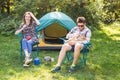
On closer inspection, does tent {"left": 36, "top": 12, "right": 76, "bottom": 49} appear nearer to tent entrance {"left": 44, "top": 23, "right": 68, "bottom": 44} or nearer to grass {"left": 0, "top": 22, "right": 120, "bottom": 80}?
tent entrance {"left": 44, "top": 23, "right": 68, "bottom": 44}

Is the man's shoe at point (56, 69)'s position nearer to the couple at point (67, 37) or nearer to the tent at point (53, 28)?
the couple at point (67, 37)

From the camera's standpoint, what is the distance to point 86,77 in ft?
18.7

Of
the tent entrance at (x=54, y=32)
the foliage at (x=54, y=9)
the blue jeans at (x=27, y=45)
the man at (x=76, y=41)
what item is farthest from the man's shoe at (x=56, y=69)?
the foliage at (x=54, y=9)

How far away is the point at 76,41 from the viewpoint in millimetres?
6422

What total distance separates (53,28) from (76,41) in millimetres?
2534

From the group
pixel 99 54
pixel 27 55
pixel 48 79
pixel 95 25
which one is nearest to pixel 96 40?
pixel 99 54

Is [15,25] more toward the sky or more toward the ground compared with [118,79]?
more toward the sky

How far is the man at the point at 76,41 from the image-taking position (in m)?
6.13

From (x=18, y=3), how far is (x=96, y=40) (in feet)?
12.2

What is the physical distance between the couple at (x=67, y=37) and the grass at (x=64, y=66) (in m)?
0.22

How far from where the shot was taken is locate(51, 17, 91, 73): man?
20.1 feet

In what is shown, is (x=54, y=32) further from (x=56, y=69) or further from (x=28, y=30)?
(x=56, y=69)

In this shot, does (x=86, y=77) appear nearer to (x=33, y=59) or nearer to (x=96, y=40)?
(x=33, y=59)

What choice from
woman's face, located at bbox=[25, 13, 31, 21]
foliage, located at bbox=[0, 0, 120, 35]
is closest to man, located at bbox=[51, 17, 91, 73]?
woman's face, located at bbox=[25, 13, 31, 21]
